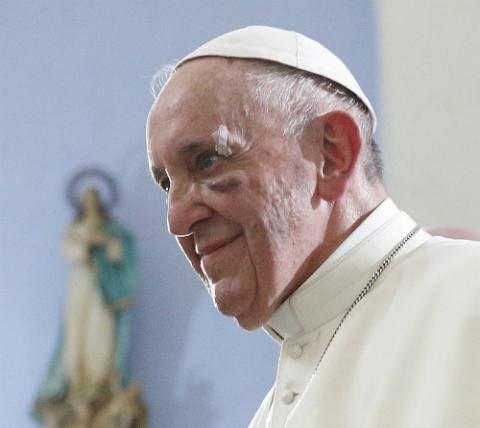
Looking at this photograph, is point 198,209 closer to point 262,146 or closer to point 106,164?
point 262,146

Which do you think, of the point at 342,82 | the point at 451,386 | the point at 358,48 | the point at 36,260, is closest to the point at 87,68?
the point at 36,260

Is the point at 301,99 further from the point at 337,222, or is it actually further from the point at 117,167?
the point at 117,167

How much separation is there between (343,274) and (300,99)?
0.35 meters

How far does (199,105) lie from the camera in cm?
206

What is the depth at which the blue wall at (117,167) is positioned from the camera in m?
5.77

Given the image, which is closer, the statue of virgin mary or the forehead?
the forehead

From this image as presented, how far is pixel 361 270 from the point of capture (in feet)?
6.88

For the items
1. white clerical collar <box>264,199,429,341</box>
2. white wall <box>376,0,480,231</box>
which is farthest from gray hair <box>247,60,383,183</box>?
white wall <box>376,0,480,231</box>

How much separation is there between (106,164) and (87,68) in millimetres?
538

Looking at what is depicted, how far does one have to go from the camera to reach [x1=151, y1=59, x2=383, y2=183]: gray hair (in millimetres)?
2078

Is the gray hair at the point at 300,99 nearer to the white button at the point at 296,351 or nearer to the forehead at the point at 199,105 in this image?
the forehead at the point at 199,105

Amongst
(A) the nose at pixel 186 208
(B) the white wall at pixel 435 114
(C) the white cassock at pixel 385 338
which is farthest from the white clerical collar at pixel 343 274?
(B) the white wall at pixel 435 114

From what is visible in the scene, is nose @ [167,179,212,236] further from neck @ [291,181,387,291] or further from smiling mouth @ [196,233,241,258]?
neck @ [291,181,387,291]

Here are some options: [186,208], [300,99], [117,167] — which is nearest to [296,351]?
[186,208]
